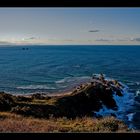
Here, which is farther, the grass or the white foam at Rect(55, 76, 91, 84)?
the white foam at Rect(55, 76, 91, 84)

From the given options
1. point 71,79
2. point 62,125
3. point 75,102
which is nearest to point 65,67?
point 71,79

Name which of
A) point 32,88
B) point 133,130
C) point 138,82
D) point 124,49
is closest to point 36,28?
point 32,88

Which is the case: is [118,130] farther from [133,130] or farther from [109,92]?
[109,92]

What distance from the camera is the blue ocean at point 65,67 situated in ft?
14.7

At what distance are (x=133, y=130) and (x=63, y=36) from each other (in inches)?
60.0

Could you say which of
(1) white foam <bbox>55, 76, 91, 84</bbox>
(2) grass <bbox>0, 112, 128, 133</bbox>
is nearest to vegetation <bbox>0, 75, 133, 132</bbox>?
(2) grass <bbox>0, 112, 128, 133</bbox>

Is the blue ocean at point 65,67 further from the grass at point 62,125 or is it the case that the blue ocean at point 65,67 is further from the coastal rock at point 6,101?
the grass at point 62,125

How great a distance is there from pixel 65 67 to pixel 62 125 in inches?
30.1

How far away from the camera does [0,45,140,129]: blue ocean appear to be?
14.7 ft

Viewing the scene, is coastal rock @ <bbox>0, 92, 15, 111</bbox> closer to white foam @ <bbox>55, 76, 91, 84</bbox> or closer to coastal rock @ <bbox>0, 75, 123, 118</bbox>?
coastal rock @ <bbox>0, 75, 123, 118</bbox>

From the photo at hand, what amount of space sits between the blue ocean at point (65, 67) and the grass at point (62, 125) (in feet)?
0.83

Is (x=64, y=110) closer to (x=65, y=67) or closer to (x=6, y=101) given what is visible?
(x=65, y=67)

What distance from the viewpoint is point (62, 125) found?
4.40 metres

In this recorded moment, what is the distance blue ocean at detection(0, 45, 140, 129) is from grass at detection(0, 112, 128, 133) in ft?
0.83
